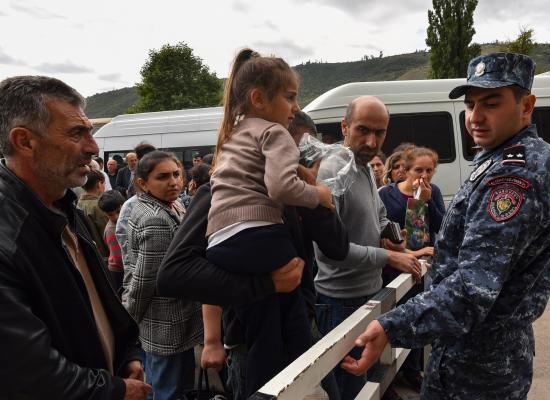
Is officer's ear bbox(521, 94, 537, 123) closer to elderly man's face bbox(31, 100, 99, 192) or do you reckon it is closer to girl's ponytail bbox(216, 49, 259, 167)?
girl's ponytail bbox(216, 49, 259, 167)

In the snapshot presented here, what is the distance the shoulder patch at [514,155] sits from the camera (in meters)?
1.30

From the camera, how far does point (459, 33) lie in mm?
21609

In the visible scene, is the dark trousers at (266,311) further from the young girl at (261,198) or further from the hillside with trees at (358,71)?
the hillside with trees at (358,71)

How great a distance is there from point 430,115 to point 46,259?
22.5 feet

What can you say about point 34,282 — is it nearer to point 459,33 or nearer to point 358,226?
point 358,226

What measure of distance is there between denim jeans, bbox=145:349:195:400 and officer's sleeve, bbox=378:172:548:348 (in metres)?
1.78

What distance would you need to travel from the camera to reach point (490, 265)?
4.09ft

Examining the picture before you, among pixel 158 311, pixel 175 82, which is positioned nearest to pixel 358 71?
pixel 175 82

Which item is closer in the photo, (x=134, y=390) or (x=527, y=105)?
(x=134, y=390)

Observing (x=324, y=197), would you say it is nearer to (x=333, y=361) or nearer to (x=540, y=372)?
(x=333, y=361)

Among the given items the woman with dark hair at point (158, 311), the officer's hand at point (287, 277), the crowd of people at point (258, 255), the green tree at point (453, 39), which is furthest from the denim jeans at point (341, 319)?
the green tree at point (453, 39)

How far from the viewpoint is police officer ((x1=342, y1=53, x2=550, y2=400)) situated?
49.4 inches

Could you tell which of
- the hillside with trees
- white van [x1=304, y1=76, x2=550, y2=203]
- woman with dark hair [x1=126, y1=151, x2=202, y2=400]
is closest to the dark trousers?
woman with dark hair [x1=126, y1=151, x2=202, y2=400]

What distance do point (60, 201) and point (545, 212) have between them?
61.9 inches
